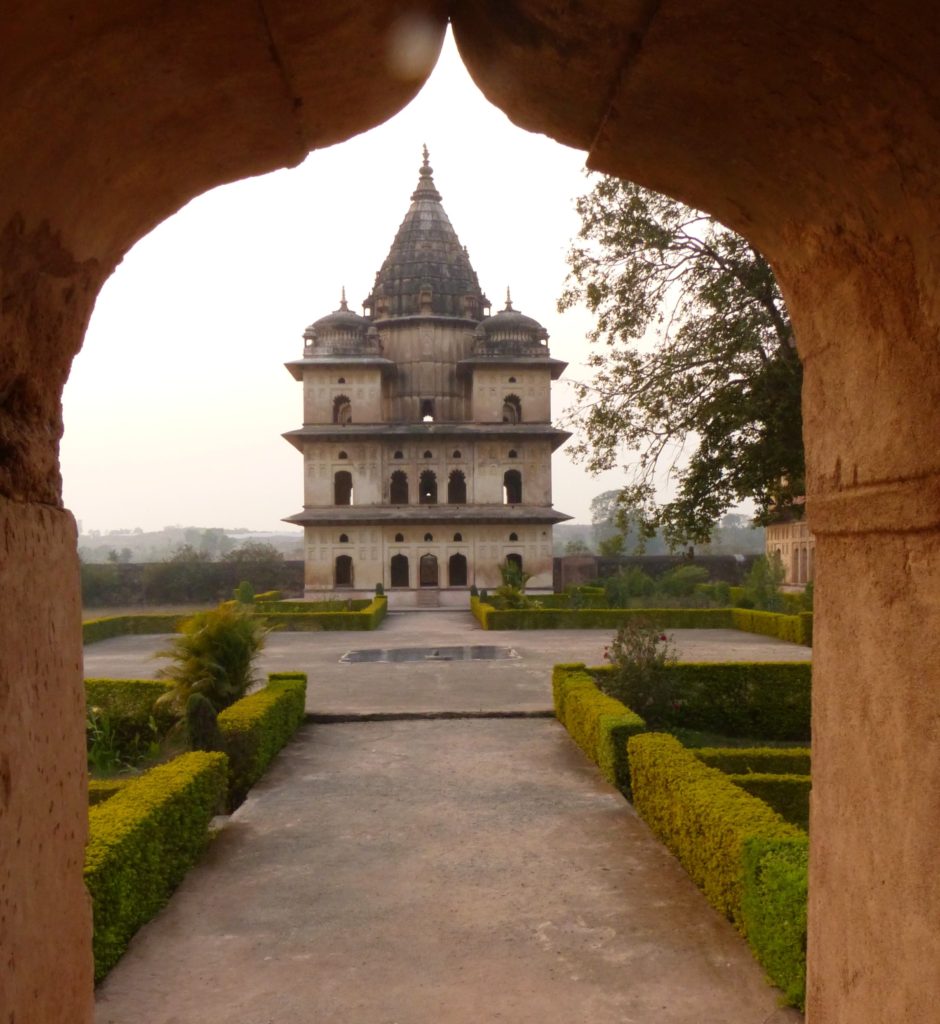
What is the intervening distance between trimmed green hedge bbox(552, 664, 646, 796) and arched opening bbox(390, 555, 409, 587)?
72.8ft

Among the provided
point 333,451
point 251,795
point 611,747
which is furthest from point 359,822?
point 333,451

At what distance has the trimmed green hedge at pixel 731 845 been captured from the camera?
479 cm

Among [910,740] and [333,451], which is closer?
[910,740]

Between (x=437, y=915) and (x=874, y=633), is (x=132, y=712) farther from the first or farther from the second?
(x=874, y=633)

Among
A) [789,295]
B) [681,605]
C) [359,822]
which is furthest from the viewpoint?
[681,605]

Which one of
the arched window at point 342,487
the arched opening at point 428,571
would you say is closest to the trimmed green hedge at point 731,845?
the arched opening at point 428,571

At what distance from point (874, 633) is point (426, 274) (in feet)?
119

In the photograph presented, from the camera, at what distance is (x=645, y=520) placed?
11016 mm

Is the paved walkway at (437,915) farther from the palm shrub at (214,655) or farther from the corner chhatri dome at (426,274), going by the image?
the corner chhatri dome at (426,274)

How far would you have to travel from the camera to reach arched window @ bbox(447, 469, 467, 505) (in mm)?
35406

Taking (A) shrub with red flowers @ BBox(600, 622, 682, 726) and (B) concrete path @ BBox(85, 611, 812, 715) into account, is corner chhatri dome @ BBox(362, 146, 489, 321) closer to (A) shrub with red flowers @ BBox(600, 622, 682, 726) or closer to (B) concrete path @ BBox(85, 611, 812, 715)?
(B) concrete path @ BBox(85, 611, 812, 715)

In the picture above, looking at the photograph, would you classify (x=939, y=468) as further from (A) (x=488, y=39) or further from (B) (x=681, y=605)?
(B) (x=681, y=605)

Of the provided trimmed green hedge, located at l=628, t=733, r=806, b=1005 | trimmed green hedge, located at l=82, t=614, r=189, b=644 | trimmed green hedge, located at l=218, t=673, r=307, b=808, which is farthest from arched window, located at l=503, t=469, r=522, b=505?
trimmed green hedge, located at l=628, t=733, r=806, b=1005

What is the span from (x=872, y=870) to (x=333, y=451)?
109 ft
